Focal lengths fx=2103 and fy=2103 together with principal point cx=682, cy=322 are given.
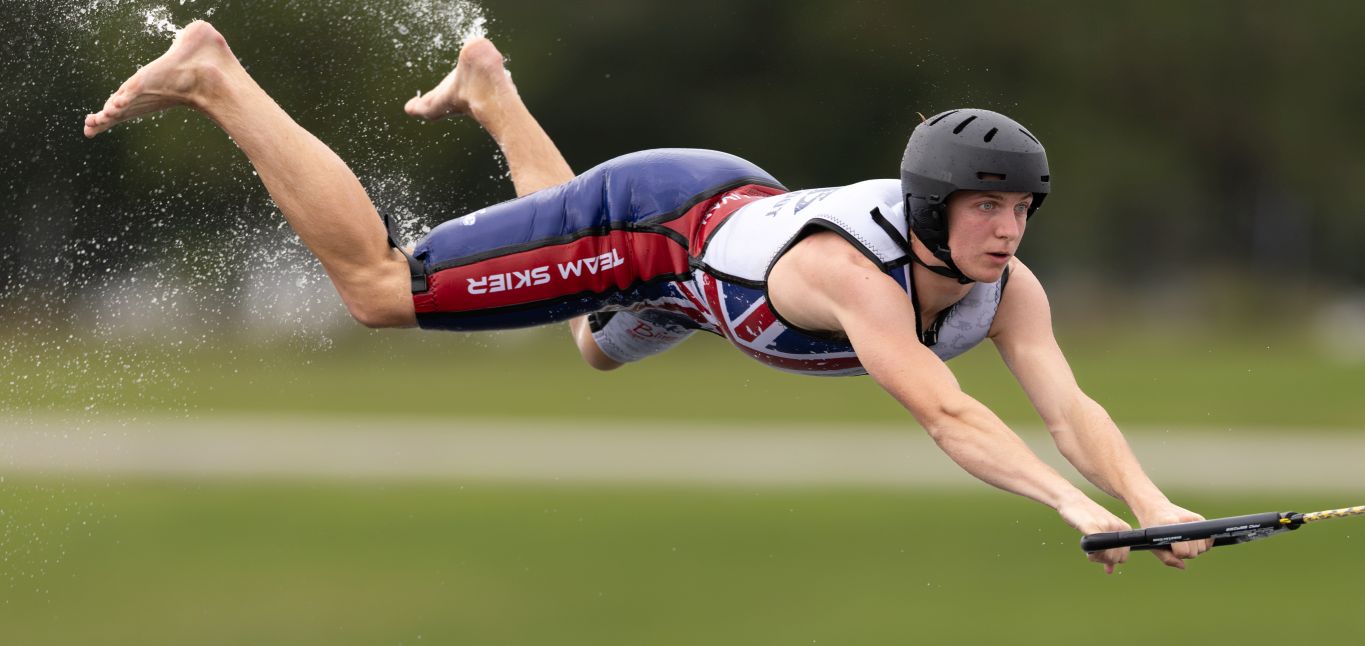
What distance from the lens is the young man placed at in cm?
912

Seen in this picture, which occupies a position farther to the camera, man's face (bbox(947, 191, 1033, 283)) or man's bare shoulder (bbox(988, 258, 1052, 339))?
man's bare shoulder (bbox(988, 258, 1052, 339))

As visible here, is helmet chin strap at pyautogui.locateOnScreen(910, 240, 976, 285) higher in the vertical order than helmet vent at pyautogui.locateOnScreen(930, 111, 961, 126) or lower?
lower

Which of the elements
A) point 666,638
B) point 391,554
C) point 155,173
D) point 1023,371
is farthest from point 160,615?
point 1023,371

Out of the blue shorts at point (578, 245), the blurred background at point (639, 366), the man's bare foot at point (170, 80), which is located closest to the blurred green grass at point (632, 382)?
the blurred background at point (639, 366)

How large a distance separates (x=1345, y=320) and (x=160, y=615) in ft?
92.0

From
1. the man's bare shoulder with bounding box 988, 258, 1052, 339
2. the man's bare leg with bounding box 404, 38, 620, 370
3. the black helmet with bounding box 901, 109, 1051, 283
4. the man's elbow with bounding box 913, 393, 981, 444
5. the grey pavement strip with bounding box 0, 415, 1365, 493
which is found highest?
the grey pavement strip with bounding box 0, 415, 1365, 493

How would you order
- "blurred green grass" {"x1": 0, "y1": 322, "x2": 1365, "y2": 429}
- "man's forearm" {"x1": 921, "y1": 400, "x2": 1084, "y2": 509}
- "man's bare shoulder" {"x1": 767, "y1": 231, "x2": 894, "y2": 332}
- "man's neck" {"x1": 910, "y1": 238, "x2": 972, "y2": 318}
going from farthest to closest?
"blurred green grass" {"x1": 0, "y1": 322, "x2": 1365, "y2": 429} < "man's neck" {"x1": 910, "y1": 238, "x2": 972, "y2": 318} < "man's bare shoulder" {"x1": 767, "y1": 231, "x2": 894, "y2": 332} < "man's forearm" {"x1": 921, "y1": 400, "x2": 1084, "y2": 509}

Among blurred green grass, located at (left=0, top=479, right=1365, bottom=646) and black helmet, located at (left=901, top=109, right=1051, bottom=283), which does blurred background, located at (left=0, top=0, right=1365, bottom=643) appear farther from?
black helmet, located at (left=901, top=109, right=1051, bottom=283)

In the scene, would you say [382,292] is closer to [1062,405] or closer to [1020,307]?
[1020,307]

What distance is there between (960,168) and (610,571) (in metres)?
18.9

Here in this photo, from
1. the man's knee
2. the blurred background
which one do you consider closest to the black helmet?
the man's knee

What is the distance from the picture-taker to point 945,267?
9336mm

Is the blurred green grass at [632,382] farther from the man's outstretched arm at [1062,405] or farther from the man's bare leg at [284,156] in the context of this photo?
the man's outstretched arm at [1062,405]

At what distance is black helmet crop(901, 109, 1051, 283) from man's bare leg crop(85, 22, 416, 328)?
2.65 m
